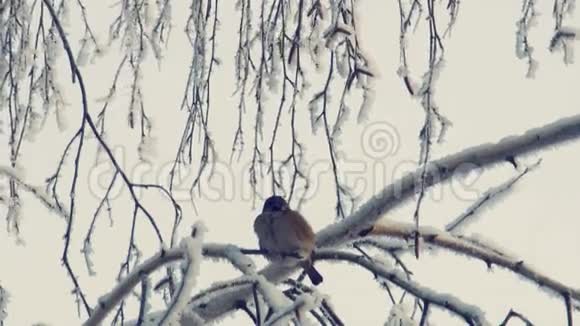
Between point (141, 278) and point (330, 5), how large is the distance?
0.67 meters

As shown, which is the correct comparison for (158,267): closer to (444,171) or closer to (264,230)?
(444,171)

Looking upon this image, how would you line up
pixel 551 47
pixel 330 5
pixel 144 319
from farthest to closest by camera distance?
pixel 330 5 → pixel 551 47 → pixel 144 319

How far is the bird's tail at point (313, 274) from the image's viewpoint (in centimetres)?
226

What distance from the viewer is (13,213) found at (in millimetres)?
2180

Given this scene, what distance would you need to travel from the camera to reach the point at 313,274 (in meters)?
2.41

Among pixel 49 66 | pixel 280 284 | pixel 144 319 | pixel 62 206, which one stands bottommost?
pixel 144 319

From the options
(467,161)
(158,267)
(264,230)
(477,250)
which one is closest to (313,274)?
(477,250)

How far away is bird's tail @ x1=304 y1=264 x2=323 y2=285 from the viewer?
7.41ft

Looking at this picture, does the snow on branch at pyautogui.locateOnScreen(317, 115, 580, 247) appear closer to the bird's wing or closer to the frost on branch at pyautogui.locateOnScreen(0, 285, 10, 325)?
the frost on branch at pyautogui.locateOnScreen(0, 285, 10, 325)

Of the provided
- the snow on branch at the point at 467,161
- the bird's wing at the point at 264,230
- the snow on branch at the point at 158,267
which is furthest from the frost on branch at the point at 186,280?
the bird's wing at the point at 264,230

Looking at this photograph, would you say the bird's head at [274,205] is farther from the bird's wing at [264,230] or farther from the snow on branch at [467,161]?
the snow on branch at [467,161]

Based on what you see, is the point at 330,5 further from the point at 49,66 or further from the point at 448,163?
the point at 49,66

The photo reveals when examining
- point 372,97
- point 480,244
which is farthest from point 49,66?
point 480,244

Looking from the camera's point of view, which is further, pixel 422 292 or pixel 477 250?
pixel 477 250
